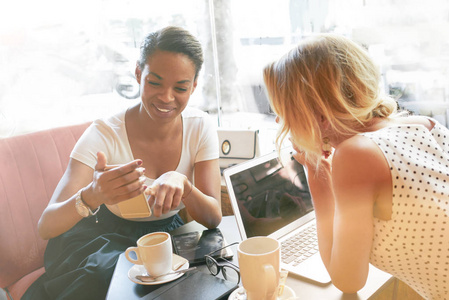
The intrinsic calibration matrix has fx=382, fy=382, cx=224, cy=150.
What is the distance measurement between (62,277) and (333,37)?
0.80 m

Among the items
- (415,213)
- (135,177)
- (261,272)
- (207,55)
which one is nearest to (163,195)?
(135,177)

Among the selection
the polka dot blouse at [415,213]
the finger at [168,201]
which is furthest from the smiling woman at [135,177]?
the polka dot blouse at [415,213]

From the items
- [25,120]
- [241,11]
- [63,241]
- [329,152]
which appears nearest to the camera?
[329,152]

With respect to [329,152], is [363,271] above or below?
below

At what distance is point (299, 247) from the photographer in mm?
880

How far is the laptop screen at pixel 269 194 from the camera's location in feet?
2.90

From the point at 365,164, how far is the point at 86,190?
0.61 metres

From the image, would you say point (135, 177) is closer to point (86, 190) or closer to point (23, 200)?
point (86, 190)

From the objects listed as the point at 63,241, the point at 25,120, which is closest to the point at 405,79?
the point at 63,241

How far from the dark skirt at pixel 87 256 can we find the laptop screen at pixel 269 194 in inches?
12.3

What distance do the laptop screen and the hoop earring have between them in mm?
166

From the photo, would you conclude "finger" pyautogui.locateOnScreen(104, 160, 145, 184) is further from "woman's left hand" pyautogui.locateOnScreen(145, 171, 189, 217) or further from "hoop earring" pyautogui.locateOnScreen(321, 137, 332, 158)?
"hoop earring" pyautogui.locateOnScreen(321, 137, 332, 158)

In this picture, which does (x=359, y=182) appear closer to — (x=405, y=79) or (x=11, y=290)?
(x=405, y=79)

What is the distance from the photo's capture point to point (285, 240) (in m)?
0.91
